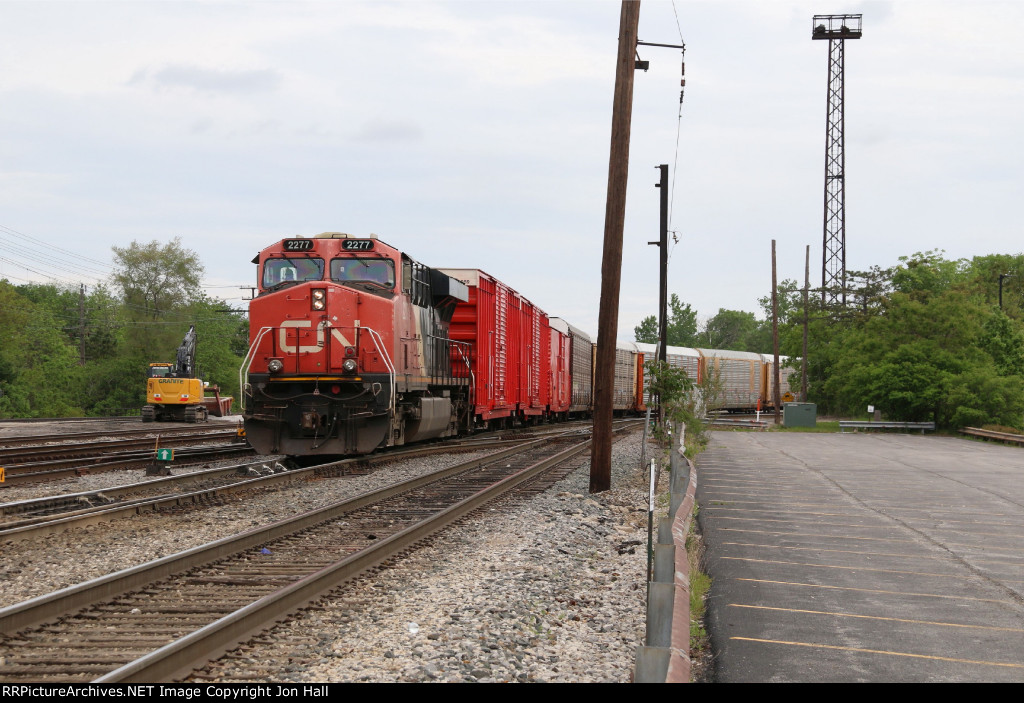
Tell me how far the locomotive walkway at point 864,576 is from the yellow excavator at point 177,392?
28994 millimetres

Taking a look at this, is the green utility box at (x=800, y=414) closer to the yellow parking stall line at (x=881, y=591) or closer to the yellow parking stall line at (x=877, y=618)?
the yellow parking stall line at (x=881, y=591)

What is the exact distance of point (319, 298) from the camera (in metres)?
15.6

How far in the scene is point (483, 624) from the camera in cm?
627

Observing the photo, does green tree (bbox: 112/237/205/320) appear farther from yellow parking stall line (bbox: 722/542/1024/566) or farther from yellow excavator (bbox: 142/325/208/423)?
yellow parking stall line (bbox: 722/542/1024/566)

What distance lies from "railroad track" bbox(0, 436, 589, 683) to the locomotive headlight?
17.6 ft

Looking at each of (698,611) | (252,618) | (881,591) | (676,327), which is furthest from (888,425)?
(676,327)

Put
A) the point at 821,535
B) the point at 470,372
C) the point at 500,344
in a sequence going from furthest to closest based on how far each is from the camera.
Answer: the point at 500,344 → the point at 470,372 → the point at 821,535

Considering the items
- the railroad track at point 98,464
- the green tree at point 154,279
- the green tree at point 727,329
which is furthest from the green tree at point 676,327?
the railroad track at point 98,464

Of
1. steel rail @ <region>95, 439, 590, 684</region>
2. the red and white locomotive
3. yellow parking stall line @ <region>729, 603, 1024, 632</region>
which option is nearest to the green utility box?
the red and white locomotive

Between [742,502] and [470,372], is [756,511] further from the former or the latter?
[470,372]

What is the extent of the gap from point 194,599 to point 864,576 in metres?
5.68

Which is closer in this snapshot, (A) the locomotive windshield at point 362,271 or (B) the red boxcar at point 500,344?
(A) the locomotive windshield at point 362,271

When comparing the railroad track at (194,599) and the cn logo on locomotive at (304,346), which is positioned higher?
the cn logo on locomotive at (304,346)

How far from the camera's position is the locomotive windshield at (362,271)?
16.3 meters
